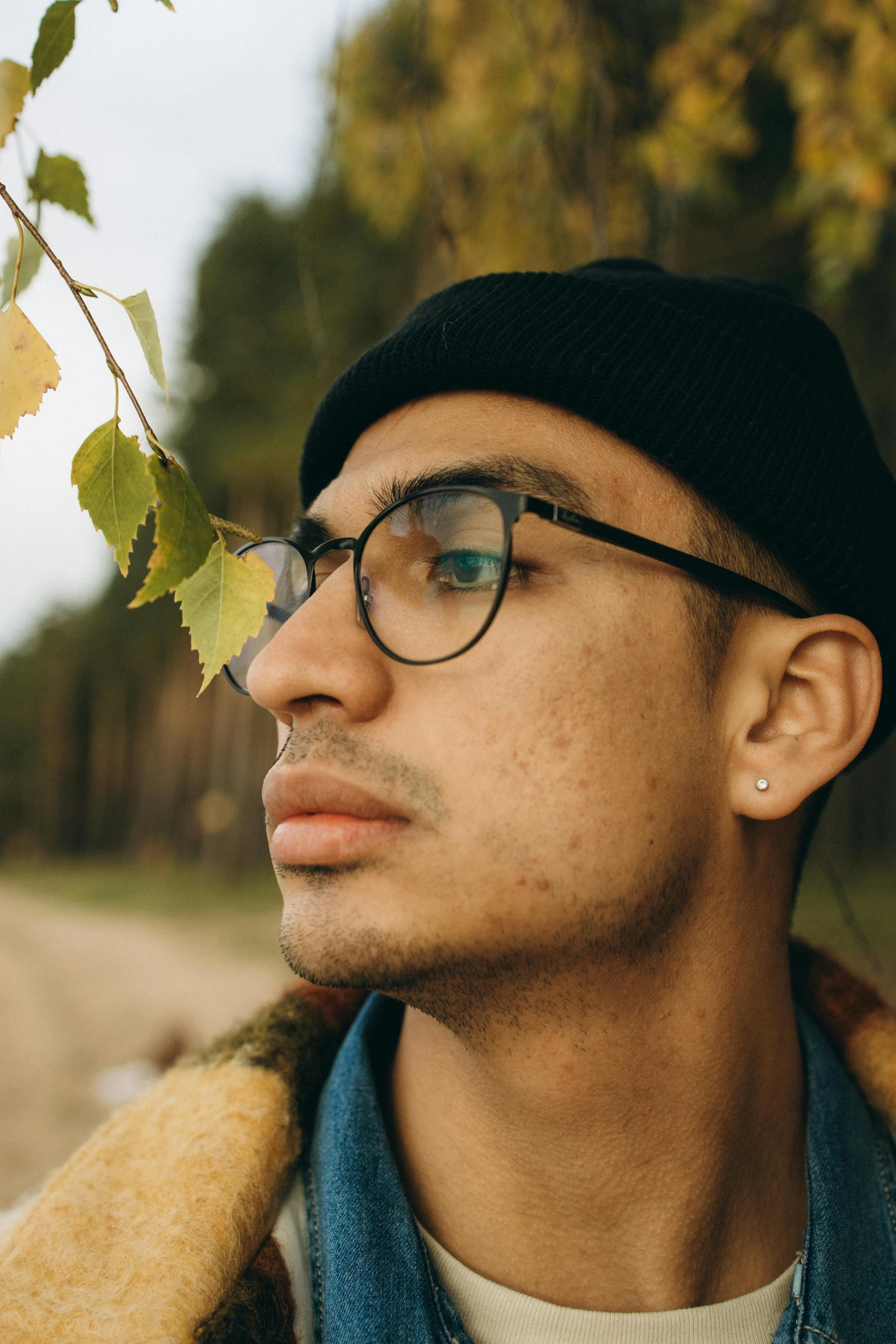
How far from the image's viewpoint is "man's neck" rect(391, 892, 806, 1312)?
5.28 ft

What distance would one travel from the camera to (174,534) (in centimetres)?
107

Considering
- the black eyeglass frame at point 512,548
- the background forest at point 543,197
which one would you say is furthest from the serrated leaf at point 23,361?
the background forest at point 543,197

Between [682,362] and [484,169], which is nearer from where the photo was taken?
[682,362]

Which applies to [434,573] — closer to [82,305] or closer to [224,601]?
[224,601]

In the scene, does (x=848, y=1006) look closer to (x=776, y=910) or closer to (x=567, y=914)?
(x=776, y=910)

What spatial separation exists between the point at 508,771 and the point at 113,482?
0.78 metres

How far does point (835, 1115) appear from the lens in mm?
1916

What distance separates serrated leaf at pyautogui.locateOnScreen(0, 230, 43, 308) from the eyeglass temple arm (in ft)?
2.73

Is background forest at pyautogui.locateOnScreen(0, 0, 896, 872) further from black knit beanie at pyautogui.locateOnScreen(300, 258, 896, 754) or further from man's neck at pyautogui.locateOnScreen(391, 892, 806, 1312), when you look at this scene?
man's neck at pyautogui.locateOnScreen(391, 892, 806, 1312)

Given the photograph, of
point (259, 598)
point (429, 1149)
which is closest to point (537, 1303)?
point (429, 1149)

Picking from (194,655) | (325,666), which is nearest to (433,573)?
(325,666)

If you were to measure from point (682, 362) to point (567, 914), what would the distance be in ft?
3.73

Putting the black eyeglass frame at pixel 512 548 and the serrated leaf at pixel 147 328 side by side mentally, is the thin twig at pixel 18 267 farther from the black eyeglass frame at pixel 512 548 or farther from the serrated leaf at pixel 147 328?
the black eyeglass frame at pixel 512 548

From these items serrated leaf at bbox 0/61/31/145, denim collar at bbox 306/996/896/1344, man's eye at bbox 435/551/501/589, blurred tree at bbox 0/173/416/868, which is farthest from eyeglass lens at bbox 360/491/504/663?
blurred tree at bbox 0/173/416/868
